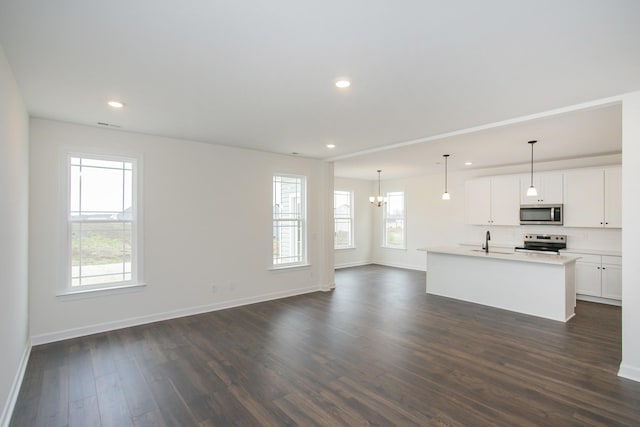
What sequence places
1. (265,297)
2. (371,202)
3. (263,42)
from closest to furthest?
(263,42) < (265,297) < (371,202)

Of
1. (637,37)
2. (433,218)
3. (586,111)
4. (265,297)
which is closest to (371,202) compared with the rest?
(433,218)

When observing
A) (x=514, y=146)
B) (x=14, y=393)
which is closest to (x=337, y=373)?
(x=14, y=393)

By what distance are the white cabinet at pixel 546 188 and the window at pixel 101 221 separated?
706 centimetres

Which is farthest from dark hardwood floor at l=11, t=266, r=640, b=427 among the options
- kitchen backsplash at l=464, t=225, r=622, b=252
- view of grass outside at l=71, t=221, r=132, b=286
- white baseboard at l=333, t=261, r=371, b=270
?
white baseboard at l=333, t=261, r=371, b=270

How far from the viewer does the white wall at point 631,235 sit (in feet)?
9.91

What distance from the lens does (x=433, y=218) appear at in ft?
28.9

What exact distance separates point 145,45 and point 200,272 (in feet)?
11.8

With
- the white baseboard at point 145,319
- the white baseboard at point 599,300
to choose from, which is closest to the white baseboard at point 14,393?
the white baseboard at point 145,319

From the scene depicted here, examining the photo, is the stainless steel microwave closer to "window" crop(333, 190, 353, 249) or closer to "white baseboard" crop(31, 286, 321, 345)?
"window" crop(333, 190, 353, 249)

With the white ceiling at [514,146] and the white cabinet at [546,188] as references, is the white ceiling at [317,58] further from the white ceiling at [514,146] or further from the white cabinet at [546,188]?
the white cabinet at [546,188]

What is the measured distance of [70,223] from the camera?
13.5ft

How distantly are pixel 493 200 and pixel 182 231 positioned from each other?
630 centimetres

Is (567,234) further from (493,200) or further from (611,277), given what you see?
(493,200)

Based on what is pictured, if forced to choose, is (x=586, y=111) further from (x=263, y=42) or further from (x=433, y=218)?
(x=433, y=218)
